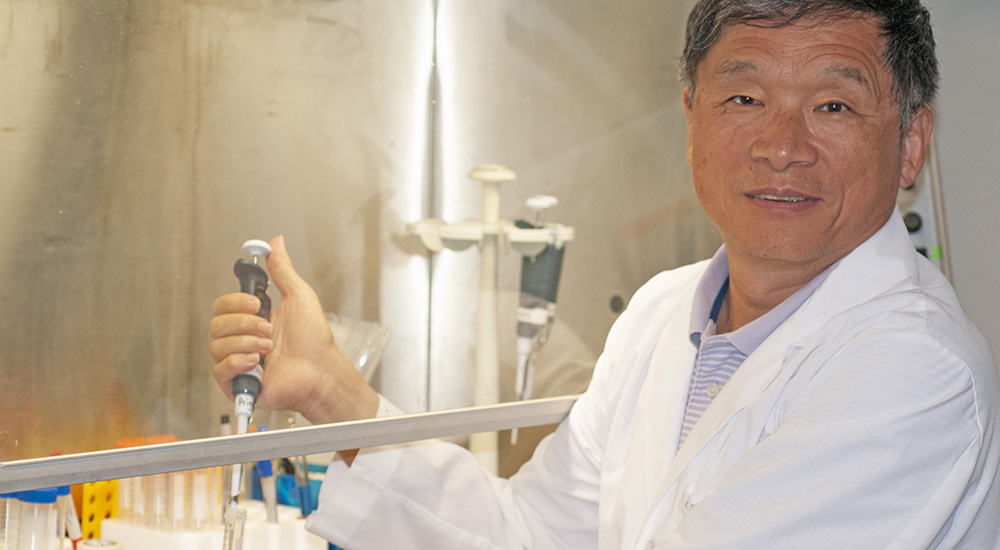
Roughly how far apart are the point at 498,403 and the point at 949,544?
52 centimetres

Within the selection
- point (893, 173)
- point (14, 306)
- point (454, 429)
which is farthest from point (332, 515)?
point (893, 173)

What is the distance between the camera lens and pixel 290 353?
942 mm

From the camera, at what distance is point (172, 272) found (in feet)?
2.77

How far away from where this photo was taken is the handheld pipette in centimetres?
88

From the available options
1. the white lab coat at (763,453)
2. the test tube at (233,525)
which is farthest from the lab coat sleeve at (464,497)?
the test tube at (233,525)

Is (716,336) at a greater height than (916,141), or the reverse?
(916,141)

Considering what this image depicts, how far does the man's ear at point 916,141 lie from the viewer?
39.1 inches

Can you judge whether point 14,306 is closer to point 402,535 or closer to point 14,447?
point 14,447

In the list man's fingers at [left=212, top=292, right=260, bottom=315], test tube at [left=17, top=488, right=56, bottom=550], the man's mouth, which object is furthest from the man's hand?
the man's mouth

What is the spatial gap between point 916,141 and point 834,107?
0.44 ft

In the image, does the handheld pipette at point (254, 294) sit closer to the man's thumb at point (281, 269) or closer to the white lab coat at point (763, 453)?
the man's thumb at point (281, 269)

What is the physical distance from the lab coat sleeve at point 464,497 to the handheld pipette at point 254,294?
0.23 metres

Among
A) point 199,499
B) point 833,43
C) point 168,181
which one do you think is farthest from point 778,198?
point 199,499

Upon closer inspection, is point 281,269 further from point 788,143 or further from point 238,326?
point 788,143
